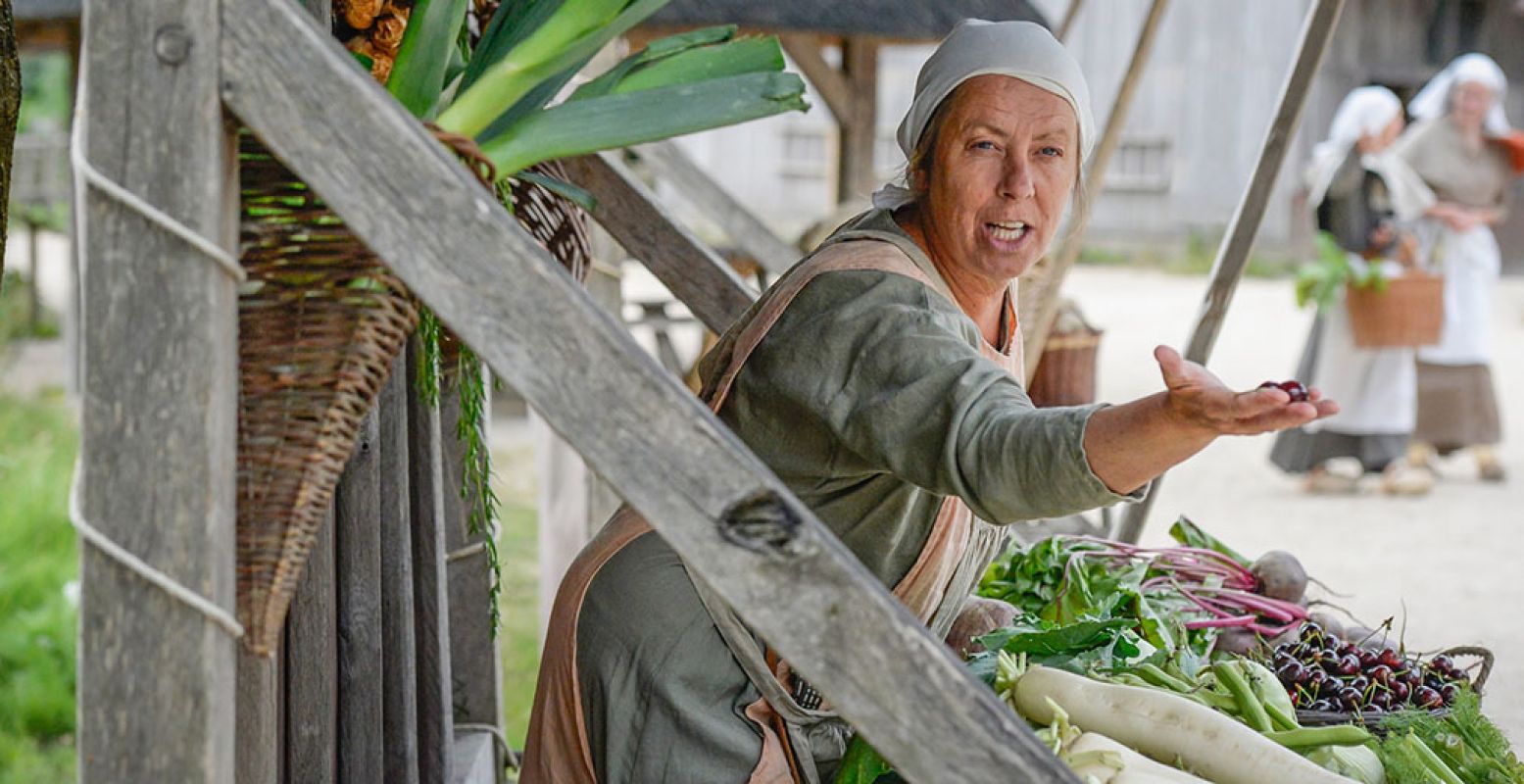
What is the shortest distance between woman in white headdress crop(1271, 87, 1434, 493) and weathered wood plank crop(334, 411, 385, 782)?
724 centimetres

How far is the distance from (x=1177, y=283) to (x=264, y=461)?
19163 mm

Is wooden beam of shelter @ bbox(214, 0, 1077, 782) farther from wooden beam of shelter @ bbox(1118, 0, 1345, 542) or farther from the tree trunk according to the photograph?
wooden beam of shelter @ bbox(1118, 0, 1345, 542)

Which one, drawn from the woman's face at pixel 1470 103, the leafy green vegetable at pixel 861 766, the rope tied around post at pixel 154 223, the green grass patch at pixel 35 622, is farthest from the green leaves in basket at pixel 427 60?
the woman's face at pixel 1470 103

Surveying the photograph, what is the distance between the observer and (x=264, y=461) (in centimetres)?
164

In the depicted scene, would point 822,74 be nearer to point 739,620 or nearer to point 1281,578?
point 1281,578

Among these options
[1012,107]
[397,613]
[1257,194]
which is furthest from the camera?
[1257,194]

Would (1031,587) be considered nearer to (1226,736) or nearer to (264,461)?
(1226,736)

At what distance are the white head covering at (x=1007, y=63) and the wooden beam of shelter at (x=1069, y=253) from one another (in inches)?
72.3

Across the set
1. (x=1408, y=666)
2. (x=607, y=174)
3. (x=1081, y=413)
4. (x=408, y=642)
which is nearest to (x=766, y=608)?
(x=1081, y=413)

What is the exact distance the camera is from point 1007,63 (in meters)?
2.36

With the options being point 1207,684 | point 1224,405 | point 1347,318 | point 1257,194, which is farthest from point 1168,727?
point 1347,318

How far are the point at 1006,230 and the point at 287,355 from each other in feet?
3.58

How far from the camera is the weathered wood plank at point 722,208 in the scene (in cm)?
538

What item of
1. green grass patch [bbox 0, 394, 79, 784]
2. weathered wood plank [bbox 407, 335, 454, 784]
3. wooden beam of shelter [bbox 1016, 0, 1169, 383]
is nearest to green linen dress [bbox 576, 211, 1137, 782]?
weathered wood plank [bbox 407, 335, 454, 784]
